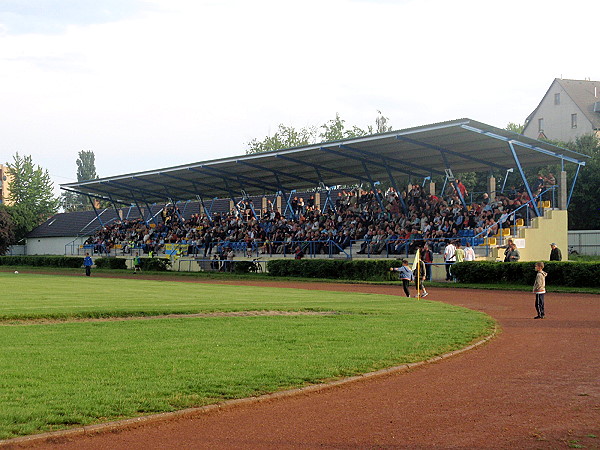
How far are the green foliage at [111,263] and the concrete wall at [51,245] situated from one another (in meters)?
23.9

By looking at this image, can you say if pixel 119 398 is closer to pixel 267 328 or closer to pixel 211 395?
pixel 211 395

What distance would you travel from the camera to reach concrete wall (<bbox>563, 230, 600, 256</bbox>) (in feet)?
156

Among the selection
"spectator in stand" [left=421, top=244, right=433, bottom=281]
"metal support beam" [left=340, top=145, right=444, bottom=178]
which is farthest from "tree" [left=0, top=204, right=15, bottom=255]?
"spectator in stand" [left=421, top=244, right=433, bottom=281]

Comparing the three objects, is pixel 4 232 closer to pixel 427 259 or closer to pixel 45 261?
pixel 45 261

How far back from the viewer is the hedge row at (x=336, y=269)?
3406 centimetres

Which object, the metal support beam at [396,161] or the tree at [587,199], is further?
the tree at [587,199]

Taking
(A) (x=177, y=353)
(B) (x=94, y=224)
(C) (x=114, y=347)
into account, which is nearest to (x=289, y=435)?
(A) (x=177, y=353)

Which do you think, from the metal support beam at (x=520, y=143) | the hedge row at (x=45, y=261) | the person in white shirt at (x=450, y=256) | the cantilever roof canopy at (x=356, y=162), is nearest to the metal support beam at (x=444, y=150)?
the cantilever roof canopy at (x=356, y=162)

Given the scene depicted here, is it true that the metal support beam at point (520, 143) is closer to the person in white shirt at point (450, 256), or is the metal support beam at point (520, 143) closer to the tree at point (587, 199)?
the person in white shirt at point (450, 256)

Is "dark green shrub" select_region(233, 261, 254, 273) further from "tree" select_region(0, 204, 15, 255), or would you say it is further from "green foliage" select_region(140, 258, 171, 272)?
"tree" select_region(0, 204, 15, 255)

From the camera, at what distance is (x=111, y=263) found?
Answer: 53.3 metres

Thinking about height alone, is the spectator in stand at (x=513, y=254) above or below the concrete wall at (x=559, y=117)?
below

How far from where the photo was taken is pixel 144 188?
191ft

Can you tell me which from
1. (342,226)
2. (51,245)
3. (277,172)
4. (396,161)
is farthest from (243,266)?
(51,245)
